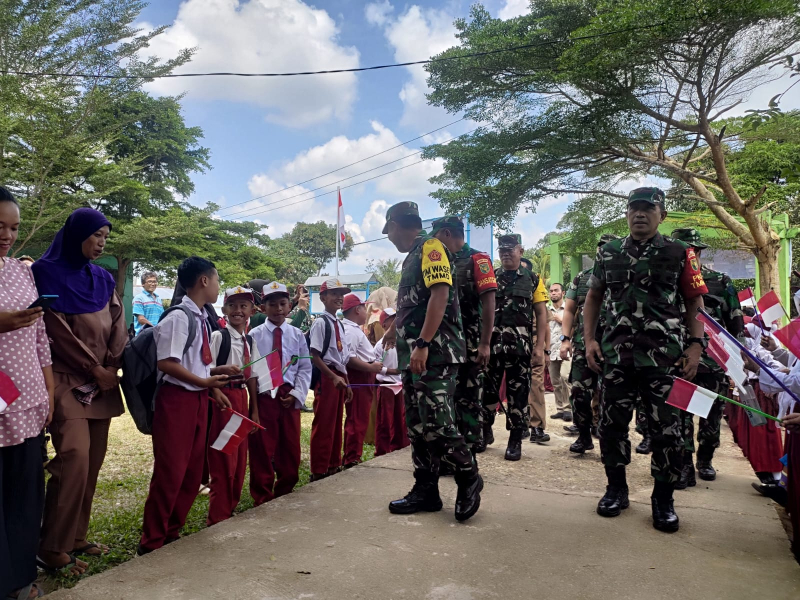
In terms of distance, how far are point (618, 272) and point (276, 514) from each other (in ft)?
8.26

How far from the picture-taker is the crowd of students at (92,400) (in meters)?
2.47

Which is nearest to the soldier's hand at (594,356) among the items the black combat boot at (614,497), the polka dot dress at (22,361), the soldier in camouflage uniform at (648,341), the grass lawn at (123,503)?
the soldier in camouflage uniform at (648,341)

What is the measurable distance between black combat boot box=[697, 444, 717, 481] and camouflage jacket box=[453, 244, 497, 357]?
6.66ft

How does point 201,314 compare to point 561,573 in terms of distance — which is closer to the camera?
point 561,573

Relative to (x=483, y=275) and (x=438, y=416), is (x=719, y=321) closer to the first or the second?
(x=483, y=275)

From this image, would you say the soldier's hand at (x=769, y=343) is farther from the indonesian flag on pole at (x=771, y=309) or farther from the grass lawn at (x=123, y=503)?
the grass lawn at (x=123, y=503)

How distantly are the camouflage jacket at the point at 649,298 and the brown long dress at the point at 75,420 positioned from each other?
114 inches

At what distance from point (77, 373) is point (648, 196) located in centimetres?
334

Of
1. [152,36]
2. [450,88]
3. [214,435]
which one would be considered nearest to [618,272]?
[214,435]

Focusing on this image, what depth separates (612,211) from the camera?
15.5 meters

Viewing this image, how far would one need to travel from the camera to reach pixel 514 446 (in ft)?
16.6

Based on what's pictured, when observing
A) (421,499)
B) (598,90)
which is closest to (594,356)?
(421,499)

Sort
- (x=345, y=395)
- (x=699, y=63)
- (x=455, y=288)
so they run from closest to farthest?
(x=455, y=288)
(x=345, y=395)
(x=699, y=63)

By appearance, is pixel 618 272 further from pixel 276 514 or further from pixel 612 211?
pixel 612 211
